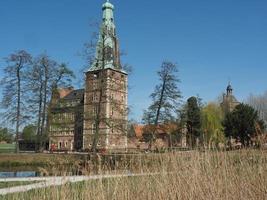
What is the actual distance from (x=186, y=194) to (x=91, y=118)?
76.5 feet

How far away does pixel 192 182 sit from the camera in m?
5.87

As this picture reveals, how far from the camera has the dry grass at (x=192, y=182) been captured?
5.65 meters

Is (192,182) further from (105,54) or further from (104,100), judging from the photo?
(104,100)

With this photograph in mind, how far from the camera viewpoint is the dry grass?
18.5ft

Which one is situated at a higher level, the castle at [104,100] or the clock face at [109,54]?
the clock face at [109,54]

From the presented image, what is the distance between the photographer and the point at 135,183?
6168mm

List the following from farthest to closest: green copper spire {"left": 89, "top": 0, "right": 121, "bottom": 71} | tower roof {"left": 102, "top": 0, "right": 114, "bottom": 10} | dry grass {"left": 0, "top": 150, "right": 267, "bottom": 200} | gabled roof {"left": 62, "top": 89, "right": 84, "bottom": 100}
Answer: gabled roof {"left": 62, "top": 89, "right": 84, "bottom": 100}
tower roof {"left": 102, "top": 0, "right": 114, "bottom": 10}
green copper spire {"left": 89, "top": 0, "right": 121, "bottom": 71}
dry grass {"left": 0, "top": 150, "right": 267, "bottom": 200}

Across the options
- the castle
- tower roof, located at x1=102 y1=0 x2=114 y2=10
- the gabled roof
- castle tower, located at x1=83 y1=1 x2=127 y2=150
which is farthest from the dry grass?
the gabled roof

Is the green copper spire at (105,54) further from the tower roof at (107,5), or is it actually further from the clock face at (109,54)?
the tower roof at (107,5)

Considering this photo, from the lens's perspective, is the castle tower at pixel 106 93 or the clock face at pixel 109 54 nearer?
the castle tower at pixel 106 93

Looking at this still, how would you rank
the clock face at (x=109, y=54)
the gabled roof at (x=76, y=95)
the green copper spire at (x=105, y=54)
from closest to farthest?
Result: the green copper spire at (x=105, y=54)
the clock face at (x=109, y=54)
the gabled roof at (x=76, y=95)

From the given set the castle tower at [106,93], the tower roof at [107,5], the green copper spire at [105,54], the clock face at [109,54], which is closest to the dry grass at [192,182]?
the castle tower at [106,93]

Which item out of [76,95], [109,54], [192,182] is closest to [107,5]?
[76,95]

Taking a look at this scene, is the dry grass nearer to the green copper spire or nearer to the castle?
the castle
